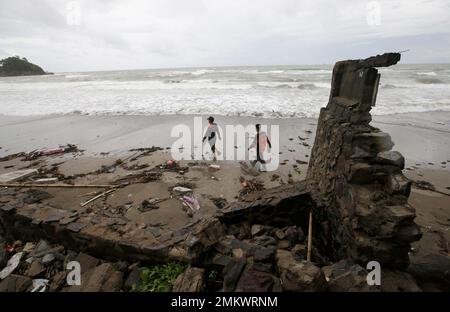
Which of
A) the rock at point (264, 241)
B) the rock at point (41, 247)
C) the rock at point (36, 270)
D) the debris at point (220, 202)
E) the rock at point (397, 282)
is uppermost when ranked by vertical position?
the rock at point (397, 282)

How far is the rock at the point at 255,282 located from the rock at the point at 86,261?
2330 mm

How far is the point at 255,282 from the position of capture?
2756mm

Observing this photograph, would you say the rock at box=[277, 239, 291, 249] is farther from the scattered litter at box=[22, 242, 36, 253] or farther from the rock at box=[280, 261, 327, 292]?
the scattered litter at box=[22, 242, 36, 253]

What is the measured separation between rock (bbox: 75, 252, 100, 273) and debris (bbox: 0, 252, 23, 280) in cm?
106

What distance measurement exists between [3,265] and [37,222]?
0.76 m

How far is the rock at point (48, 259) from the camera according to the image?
Answer: 156 inches

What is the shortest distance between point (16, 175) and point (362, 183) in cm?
868

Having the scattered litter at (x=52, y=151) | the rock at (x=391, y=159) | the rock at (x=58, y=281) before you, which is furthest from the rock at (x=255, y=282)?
the scattered litter at (x=52, y=151)

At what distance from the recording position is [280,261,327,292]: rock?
2555 millimetres

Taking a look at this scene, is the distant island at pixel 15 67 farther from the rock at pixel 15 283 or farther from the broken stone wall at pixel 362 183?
the broken stone wall at pixel 362 183
